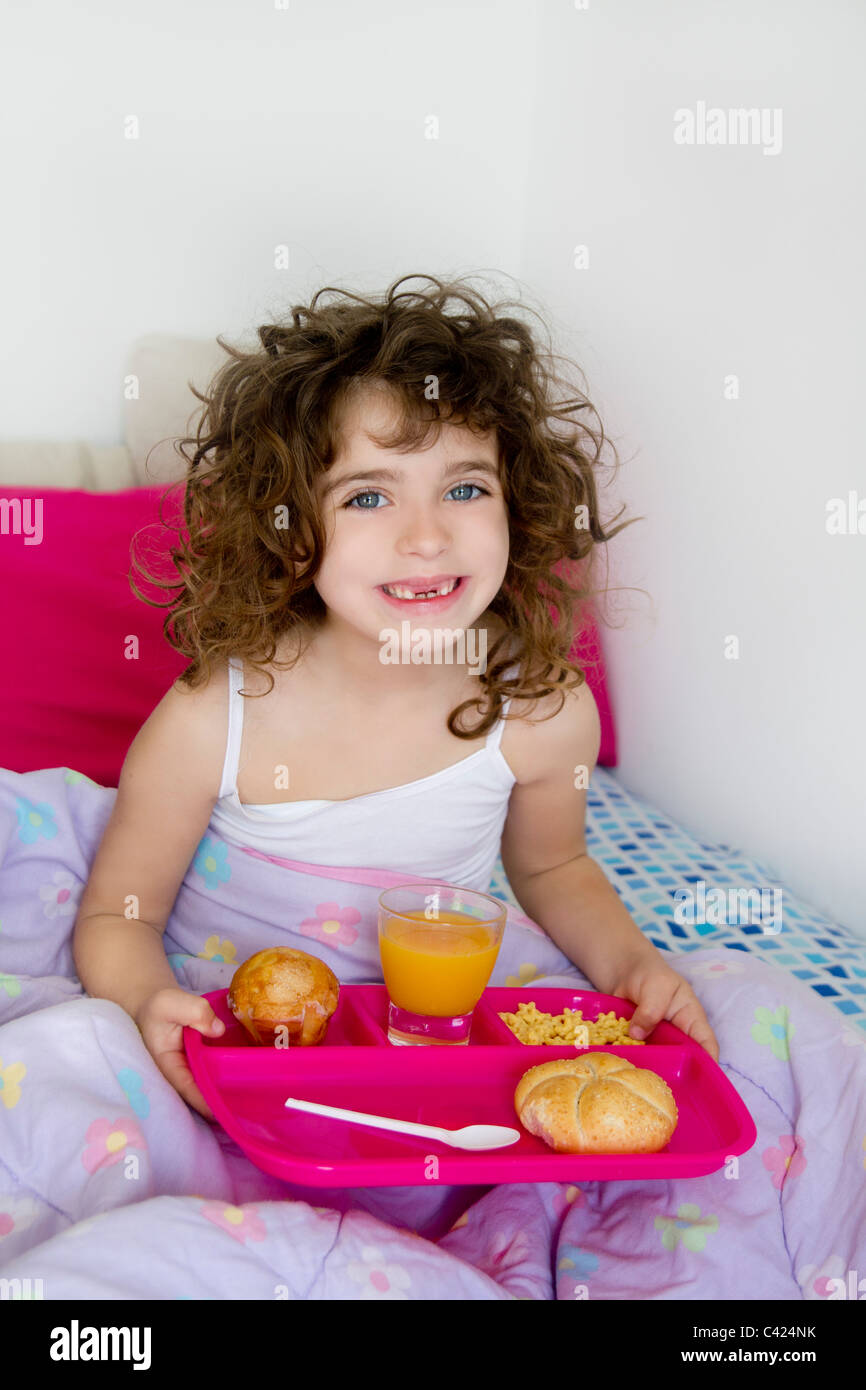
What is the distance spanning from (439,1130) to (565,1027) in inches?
8.5

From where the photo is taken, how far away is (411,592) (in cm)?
112

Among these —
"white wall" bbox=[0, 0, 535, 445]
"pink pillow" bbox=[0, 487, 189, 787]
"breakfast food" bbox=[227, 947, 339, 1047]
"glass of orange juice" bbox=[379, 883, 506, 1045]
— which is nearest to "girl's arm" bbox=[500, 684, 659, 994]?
"glass of orange juice" bbox=[379, 883, 506, 1045]

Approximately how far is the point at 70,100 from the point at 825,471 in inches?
45.3

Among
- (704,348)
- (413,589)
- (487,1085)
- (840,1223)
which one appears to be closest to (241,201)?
(704,348)

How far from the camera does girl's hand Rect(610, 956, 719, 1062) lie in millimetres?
1051

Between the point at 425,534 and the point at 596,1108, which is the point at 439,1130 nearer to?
the point at 596,1108

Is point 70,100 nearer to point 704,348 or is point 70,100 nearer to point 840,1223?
point 704,348

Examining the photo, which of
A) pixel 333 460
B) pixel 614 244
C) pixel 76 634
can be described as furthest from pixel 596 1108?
pixel 614 244

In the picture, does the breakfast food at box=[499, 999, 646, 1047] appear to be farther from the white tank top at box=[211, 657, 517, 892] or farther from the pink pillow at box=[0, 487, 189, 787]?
the pink pillow at box=[0, 487, 189, 787]

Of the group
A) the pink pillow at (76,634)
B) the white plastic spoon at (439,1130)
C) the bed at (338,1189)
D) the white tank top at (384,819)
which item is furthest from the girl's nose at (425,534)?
the pink pillow at (76,634)

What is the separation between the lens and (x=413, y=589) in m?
1.12

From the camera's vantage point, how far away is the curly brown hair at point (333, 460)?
1.13 metres
